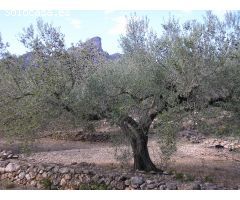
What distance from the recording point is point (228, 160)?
2025cm

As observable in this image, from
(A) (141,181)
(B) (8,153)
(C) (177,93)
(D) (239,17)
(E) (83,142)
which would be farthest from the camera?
(E) (83,142)

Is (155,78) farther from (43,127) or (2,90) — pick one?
(2,90)

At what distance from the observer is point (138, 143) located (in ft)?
49.5

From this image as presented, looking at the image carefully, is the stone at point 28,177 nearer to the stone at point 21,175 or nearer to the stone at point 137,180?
the stone at point 21,175

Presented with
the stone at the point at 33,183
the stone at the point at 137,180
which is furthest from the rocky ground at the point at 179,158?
the stone at the point at 33,183

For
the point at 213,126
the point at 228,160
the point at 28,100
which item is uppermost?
the point at 28,100

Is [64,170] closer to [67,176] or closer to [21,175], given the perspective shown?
[67,176]

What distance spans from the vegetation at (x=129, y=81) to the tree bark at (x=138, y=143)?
513 millimetres

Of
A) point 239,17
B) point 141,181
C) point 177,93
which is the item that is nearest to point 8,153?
point 141,181

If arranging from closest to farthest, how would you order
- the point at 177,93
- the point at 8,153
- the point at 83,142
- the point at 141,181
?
the point at 177,93 < the point at 141,181 < the point at 8,153 < the point at 83,142

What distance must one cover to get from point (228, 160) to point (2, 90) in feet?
39.1

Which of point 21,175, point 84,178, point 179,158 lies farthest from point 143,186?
point 179,158

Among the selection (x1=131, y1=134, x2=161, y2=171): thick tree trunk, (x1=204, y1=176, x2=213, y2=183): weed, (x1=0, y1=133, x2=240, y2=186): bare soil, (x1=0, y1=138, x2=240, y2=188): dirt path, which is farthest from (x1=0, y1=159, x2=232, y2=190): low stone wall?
(x1=0, y1=138, x2=240, y2=188): dirt path

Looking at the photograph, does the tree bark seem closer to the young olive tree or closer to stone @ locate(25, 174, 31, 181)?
the young olive tree
